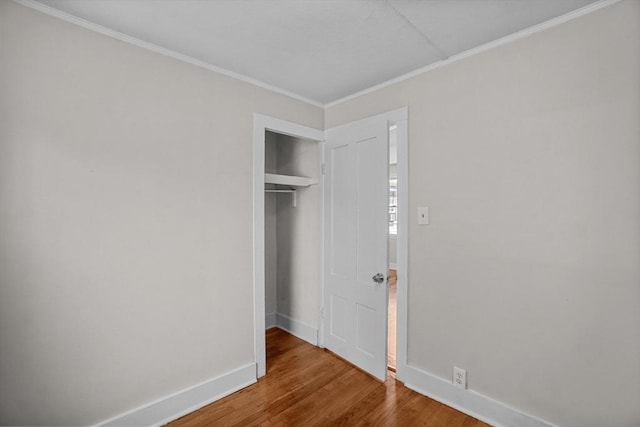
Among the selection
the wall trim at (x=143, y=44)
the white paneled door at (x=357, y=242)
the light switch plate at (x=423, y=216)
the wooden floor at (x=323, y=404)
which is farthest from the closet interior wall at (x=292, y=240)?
the light switch plate at (x=423, y=216)

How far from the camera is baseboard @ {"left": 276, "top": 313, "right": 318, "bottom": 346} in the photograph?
3.04 m

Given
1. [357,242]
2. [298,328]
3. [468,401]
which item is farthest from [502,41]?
[298,328]

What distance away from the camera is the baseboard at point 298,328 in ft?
9.97

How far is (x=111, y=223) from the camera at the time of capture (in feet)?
5.75

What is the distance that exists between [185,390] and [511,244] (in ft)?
7.50

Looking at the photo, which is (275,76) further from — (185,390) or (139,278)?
(185,390)

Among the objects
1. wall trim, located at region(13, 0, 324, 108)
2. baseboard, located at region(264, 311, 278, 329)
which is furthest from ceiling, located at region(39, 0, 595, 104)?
baseboard, located at region(264, 311, 278, 329)

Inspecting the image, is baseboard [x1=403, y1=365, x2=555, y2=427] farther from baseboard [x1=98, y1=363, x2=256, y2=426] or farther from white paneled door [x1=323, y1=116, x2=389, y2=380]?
baseboard [x1=98, y1=363, x2=256, y2=426]

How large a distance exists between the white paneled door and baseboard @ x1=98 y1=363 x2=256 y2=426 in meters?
0.88

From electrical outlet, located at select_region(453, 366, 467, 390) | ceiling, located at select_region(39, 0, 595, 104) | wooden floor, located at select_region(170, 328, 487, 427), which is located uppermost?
ceiling, located at select_region(39, 0, 595, 104)

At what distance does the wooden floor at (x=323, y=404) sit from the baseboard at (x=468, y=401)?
0.05 meters

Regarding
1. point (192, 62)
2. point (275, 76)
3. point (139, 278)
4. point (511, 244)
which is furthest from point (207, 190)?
point (511, 244)

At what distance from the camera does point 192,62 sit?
2.07 metres

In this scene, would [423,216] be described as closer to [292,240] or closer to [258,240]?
[258,240]
